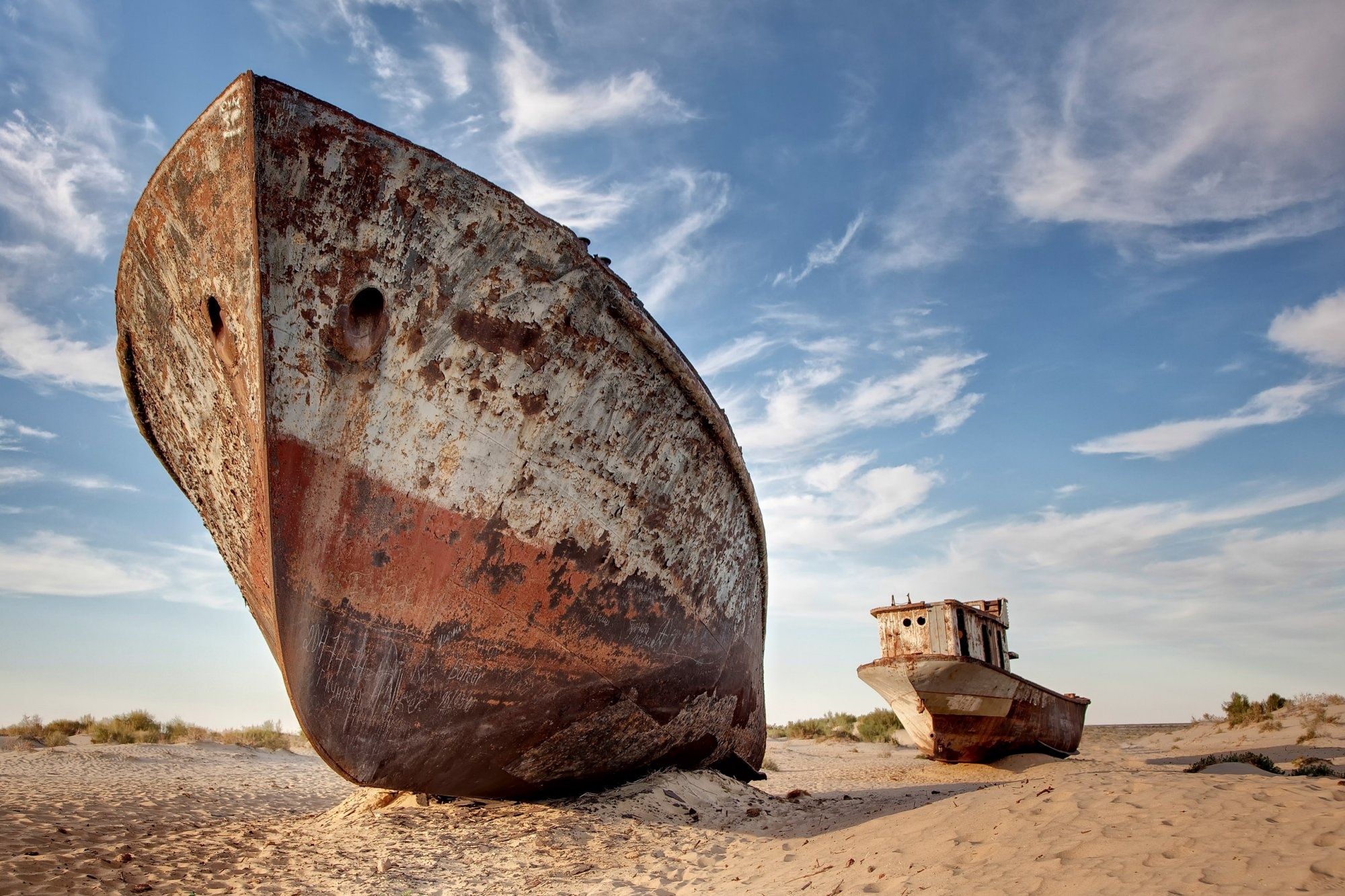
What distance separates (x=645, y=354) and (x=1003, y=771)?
10111 mm

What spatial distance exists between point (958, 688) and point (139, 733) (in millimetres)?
14334

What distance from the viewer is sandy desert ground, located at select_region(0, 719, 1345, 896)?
273 centimetres

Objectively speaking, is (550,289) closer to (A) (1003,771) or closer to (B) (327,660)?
(B) (327,660)

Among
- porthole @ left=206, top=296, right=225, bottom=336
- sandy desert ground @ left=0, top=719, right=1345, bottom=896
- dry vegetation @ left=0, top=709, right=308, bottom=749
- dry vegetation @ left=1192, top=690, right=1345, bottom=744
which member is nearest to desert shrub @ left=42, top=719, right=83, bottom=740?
dry vegetation @ left=0, top=709, right=308, bottom=749

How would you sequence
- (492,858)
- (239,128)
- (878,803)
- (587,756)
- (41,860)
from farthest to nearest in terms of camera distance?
1. (878,803)
2. (587,756)
3. (492,858)
4. (41,860)
5. (239,128)

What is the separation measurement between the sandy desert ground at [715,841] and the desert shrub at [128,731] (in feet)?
27.7

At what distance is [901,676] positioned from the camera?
1059 cm

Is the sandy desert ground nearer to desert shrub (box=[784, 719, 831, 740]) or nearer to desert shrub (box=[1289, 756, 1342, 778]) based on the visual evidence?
desert shrub (box=[1289, 756, 1342, 778])

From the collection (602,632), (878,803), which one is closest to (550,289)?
(602,632)

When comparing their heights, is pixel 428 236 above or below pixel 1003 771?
above

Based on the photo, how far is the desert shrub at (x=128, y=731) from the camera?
511 inches

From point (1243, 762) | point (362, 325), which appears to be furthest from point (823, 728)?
point (362, 325)

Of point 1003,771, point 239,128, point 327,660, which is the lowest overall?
point 1003,771

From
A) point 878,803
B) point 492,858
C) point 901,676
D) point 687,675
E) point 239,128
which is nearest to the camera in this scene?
point 239,128
